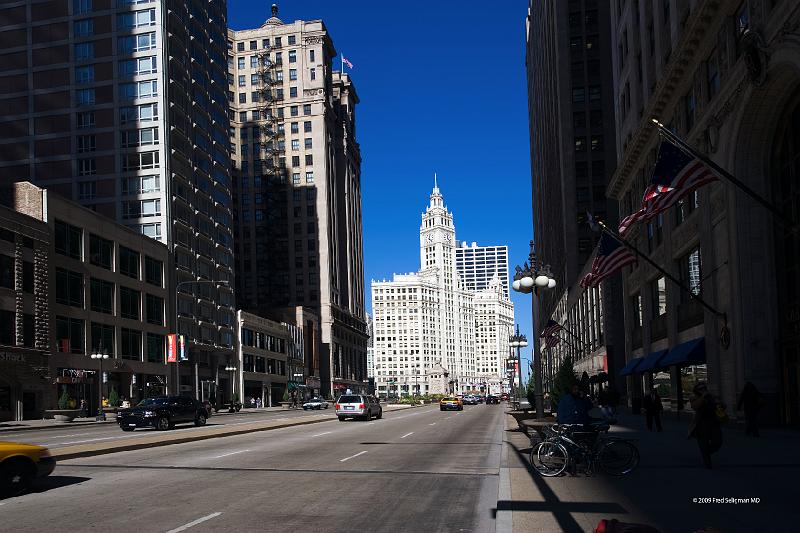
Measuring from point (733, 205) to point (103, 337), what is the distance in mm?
58520

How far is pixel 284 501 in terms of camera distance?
12.8 meters

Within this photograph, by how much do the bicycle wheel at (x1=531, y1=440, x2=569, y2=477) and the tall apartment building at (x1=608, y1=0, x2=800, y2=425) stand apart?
12.0 m

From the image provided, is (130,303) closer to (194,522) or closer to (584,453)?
(584,453)

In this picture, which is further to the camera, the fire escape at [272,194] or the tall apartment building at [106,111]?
the fire escape at [272,194]

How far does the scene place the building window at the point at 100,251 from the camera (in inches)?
2793

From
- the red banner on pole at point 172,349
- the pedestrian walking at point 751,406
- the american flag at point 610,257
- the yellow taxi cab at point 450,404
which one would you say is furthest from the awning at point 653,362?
the red banner on pole at point 172,349

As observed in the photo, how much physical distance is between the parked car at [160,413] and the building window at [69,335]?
26.0 m

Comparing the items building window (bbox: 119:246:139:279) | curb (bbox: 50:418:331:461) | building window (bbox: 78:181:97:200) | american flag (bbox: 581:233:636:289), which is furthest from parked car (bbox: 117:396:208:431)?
building window (bbox: 78:181:97:200)

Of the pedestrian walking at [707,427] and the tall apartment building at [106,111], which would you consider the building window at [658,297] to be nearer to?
the pedestrian walking at [707,427]

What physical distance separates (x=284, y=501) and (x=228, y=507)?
1.00m

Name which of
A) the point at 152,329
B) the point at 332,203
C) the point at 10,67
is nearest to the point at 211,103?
the point at 10,67

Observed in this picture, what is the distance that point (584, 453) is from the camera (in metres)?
15.4

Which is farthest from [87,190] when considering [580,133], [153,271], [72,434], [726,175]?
[726,175]

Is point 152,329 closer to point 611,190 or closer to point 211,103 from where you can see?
point 211,103
